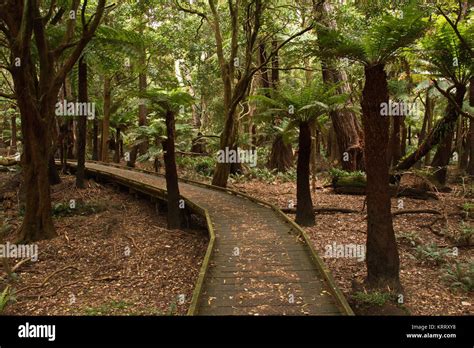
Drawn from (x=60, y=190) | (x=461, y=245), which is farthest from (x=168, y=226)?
(x=461, y=245)

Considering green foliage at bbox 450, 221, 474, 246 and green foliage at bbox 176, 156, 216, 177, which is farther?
green foliage at bbox 176, 156, 216, 177

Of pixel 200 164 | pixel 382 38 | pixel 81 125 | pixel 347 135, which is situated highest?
pixel 382 38

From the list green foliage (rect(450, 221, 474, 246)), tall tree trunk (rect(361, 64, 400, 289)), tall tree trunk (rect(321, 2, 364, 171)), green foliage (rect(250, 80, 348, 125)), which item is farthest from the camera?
tall tree trunk (rect(321, 2, 364, 171))

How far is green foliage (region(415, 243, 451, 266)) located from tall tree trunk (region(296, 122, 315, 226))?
2.47 metres

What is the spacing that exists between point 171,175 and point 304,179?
3.34 meters

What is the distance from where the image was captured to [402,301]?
5.51 meters

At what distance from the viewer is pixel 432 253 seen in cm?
700

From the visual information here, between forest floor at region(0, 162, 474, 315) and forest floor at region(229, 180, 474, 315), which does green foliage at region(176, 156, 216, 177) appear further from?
forest floor at region(229, 180, 474, 315)

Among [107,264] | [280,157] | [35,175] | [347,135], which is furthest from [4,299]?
[280,157]

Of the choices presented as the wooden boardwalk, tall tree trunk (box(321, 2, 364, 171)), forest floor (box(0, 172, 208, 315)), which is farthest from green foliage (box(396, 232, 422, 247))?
tall tree trunk (box(321, 2, 364, 171))

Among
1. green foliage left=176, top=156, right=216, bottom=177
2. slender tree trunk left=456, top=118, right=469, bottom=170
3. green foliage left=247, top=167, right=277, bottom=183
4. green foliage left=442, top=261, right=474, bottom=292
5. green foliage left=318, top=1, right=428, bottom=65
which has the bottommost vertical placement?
green foliage left=442, top=261, right=474, bottom=292

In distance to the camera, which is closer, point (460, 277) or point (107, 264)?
point (460, 277)

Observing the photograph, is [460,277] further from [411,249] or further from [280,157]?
[280,157]

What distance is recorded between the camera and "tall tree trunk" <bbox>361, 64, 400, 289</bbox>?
559 cm
